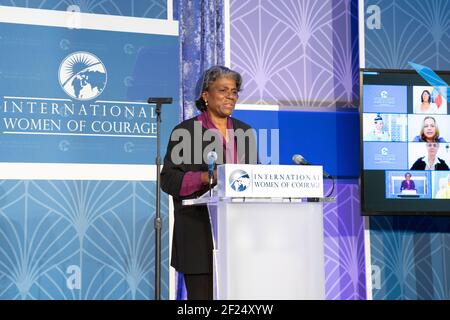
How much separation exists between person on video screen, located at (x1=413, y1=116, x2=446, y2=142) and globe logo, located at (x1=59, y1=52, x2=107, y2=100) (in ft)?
7.67

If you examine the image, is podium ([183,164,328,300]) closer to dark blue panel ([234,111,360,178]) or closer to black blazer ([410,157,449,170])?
dark blue panel ([234,111,360,178])

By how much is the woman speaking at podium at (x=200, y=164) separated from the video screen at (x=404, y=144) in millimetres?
1456

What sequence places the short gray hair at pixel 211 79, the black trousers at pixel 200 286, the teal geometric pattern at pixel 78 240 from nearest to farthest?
the black trousers at pixel 200 286, the short gray hair at pixel 211 79, the teal geometric pattern at pixel 78 240

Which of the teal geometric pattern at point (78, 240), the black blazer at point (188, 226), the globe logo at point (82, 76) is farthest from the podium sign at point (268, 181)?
the globe logo at point (82, 76)

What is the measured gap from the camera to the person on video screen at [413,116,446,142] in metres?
5.00

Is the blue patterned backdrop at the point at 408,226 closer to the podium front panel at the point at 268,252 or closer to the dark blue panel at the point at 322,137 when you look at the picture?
the dark blue panel at the point at 322,137

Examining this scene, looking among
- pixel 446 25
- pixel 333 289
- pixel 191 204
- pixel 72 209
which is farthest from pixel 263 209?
pixel 446 25

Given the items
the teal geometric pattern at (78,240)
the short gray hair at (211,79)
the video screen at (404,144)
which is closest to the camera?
the short gray hair at (211,79)

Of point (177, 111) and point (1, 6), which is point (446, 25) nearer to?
point (177, 111)

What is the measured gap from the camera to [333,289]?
5.00m

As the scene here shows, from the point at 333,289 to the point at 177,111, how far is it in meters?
1.74

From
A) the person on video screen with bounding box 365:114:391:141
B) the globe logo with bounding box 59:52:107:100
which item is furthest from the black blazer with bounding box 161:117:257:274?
the person on video screen with bounding box 365:114:391:141

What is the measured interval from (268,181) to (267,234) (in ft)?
0.74

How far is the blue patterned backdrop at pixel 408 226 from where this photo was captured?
16.7 feet
